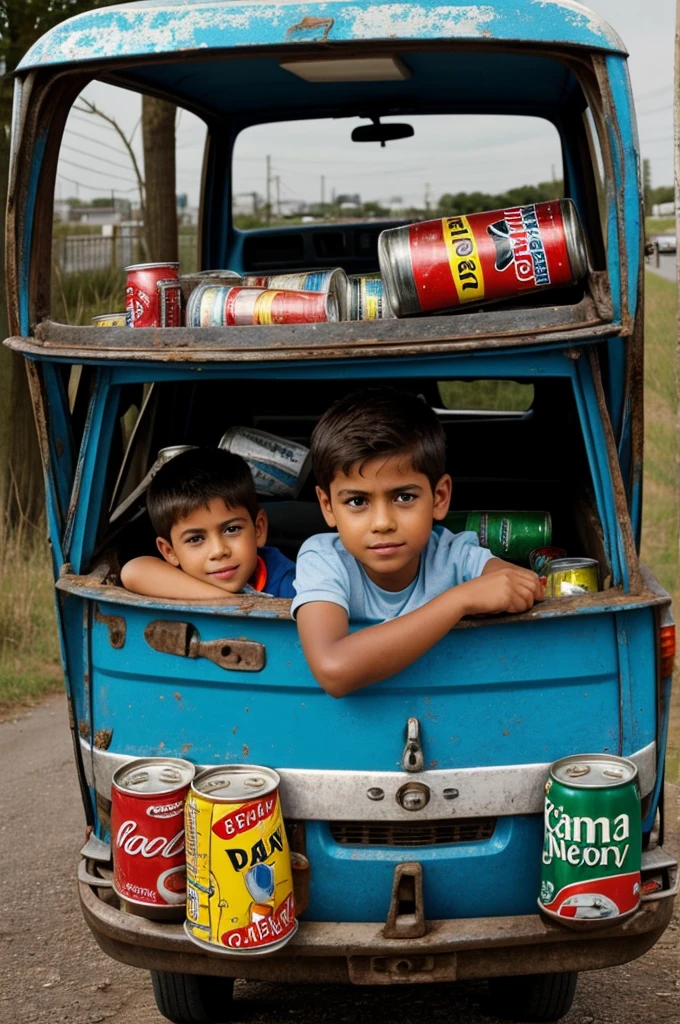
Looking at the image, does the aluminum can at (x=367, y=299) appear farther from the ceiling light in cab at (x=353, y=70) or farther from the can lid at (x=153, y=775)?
the can lid at (x=153, y=775)

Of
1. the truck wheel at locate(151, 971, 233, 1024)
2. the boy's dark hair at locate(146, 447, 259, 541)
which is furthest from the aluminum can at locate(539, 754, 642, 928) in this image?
the boy's dark hair at locate(146, 447, 259, 541)

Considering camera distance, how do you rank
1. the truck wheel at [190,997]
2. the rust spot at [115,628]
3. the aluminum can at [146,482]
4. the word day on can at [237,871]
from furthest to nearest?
the aluminum can at [146,482] → the truck wheel at [190,997] → the rust spot at [115,628] → the word day on can at [237,871]

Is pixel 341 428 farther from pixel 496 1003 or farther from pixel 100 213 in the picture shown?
pixel 100 213

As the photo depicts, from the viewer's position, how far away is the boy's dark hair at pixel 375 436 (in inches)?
109

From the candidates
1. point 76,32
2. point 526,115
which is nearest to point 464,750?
point 76,32

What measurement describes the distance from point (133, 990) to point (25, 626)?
3.42m

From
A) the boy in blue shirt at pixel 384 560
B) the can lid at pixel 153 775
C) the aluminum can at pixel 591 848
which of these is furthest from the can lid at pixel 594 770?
the can lid at pixel 153 775

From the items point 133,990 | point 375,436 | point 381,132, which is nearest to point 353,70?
point 375,436

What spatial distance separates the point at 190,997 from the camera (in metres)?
3.11

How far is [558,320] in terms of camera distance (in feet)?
8.46

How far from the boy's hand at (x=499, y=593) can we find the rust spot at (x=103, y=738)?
2.98ft

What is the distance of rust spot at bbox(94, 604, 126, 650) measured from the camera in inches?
112

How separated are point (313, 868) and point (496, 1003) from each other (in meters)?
0.90

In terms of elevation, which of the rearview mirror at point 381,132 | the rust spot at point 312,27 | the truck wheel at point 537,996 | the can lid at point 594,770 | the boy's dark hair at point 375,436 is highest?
the rearview mirror at point 381,132
